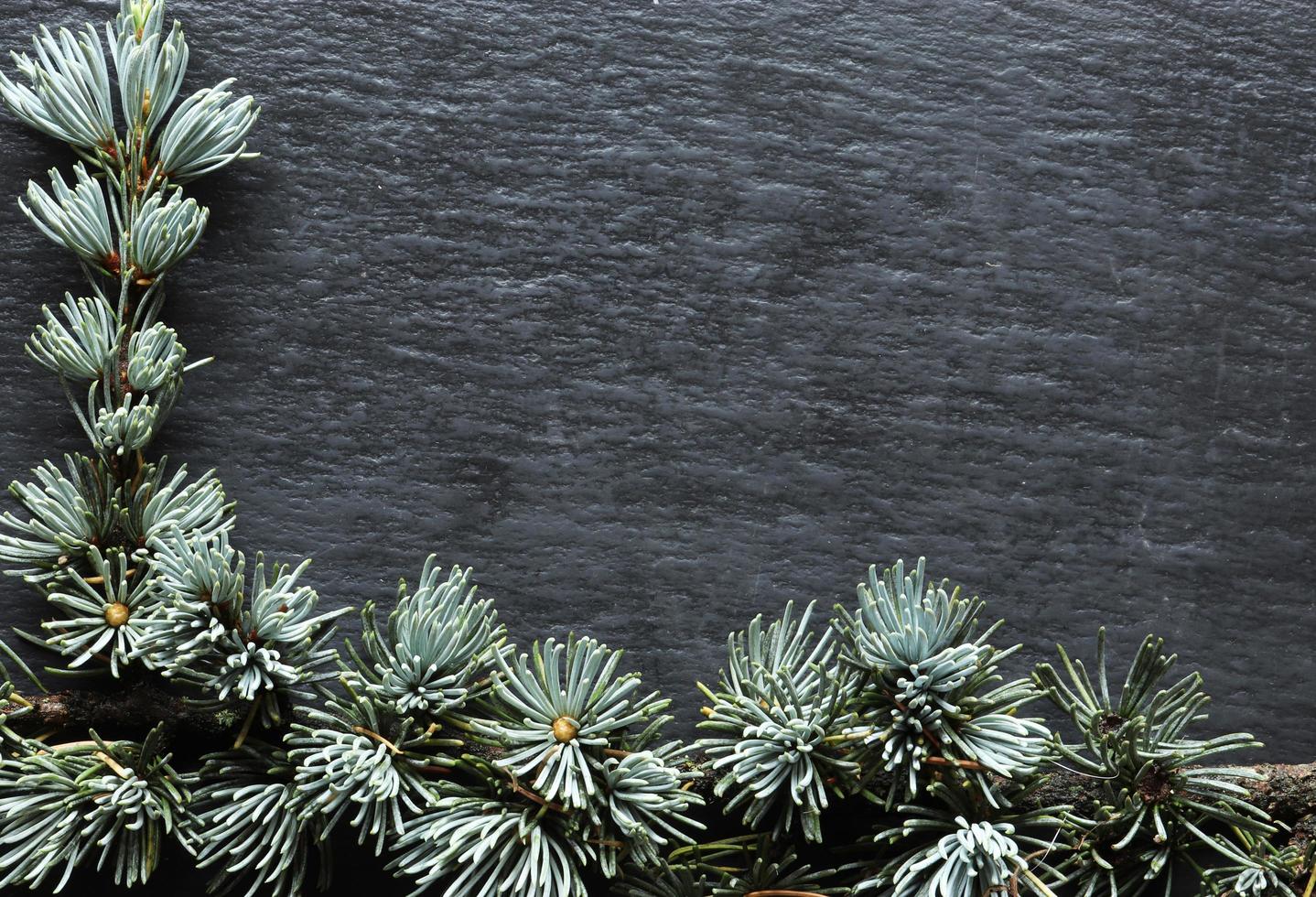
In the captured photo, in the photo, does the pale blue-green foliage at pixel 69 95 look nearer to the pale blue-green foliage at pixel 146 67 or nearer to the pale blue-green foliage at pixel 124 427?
the pale blue-green foliage at pixel 146 67

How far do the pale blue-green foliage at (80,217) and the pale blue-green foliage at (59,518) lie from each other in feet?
0.38

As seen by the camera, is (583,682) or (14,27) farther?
(14,27)

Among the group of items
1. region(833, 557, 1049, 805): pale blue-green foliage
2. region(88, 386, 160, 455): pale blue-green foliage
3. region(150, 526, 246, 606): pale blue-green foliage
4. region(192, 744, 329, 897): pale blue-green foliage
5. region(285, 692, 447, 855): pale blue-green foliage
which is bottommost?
region(192, 744, 329, 897): pale blue-green foliage

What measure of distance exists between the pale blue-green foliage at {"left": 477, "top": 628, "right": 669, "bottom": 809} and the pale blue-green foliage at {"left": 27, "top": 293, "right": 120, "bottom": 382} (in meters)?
0.28

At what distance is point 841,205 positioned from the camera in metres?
0.71

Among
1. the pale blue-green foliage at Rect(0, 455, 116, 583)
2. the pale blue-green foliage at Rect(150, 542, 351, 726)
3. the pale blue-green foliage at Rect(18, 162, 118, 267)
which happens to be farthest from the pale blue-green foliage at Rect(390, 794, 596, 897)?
the pale blue-green foliage at Rect(18, 162, 118, 267)

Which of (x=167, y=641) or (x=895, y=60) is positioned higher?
(x=895, y=60)

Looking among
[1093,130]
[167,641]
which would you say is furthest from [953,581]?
[167,641]

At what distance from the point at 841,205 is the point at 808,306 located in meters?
0.07

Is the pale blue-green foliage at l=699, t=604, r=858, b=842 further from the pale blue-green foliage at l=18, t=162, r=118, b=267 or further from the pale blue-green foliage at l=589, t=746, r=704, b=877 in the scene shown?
the pale blue-green foliage at l=18, t=162, r=118, b=267

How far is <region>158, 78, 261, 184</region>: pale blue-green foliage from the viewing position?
2.17 ft

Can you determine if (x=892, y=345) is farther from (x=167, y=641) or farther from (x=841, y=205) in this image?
(x=167, y=641)

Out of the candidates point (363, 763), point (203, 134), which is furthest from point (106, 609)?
point (203, 134)

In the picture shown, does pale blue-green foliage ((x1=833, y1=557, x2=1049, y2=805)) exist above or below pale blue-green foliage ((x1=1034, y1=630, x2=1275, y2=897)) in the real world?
above
